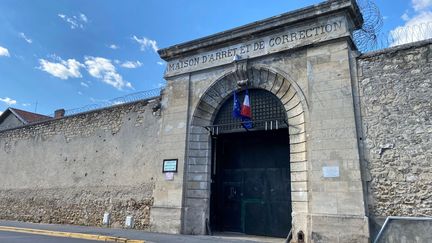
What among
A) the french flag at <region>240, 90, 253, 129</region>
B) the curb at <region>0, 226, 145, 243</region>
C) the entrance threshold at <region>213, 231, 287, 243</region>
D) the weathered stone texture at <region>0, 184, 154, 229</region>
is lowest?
the curb at <region>0, 226, 145, 243</region>

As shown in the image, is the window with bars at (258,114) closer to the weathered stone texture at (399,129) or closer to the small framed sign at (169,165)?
the small framed sign at (169,165)

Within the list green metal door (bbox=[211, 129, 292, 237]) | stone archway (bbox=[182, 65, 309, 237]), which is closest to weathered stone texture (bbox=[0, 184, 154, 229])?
stone archway (bbox=[182, 65, 309, 237])

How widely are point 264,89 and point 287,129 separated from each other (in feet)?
4.36

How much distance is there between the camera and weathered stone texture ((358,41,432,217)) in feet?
22.9

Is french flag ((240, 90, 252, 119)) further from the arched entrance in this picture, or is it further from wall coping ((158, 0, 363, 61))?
wall coping ((158, 0, 363, 61))

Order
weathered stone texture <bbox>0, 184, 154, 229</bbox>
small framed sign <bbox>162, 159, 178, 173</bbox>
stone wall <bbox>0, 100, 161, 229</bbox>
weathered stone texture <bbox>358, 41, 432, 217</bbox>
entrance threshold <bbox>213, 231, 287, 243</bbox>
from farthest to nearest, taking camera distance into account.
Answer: stone wall <bbox>0, 100, 161, 229</bbox>, weathered stone texture <bbox>0, 184, 154, 229</bbox>, small framed sign <bbox>162, 159, 178, 173</bbox>, entrance threshold <bbox>213, 231, 287, 243</bbox>, weathered stone texture <bbox>358, 41, 432, 217</bbox>

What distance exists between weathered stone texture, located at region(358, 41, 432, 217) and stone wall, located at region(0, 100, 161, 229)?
20.7 feet

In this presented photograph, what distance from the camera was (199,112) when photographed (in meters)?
10.5

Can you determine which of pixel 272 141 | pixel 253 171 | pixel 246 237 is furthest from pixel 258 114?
pixel 246 237

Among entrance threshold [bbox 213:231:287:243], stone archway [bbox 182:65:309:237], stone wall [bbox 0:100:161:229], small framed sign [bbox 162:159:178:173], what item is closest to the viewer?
stone archway [bbox 182:65:309:237]

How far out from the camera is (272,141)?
9.95m

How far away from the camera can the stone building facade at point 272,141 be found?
24.0ft

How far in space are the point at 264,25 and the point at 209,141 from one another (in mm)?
3814

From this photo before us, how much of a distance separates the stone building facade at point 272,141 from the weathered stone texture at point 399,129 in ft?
0.07
